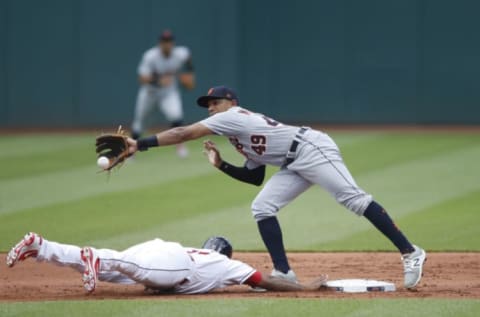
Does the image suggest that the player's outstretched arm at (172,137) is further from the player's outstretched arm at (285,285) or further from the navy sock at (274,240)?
the player's outstretched arm at (285,285)

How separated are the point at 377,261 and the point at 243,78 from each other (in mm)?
12504

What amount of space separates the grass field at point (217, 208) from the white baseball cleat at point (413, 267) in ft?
1.68

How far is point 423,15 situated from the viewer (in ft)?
69.1

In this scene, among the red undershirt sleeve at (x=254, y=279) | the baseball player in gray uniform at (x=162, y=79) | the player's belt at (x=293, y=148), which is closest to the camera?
the red undershirt sleeve at (x=254, y=279)

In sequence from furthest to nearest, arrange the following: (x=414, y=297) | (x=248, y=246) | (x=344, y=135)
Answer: (x=344, y=135) < (x=248, y=246) < (x=414, y=297)

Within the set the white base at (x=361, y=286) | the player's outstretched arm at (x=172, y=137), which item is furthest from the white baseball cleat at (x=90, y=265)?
the white base at (x=361, y=286)

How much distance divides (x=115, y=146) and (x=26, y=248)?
1015mm

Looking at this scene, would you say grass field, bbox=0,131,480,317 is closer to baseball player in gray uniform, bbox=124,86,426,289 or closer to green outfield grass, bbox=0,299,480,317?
green outfield grass, bbox=0,299,480,317

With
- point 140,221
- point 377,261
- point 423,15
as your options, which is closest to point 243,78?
point 423,15

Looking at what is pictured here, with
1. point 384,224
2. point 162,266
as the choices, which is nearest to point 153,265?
point 162,266

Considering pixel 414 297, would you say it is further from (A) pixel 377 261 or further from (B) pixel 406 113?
(B) pixel 406 113

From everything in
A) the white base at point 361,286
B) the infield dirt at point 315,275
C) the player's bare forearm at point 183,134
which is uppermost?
the player's bare forearm at point 183,134

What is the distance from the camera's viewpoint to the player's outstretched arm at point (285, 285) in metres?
7.93

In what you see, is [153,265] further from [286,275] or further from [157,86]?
[157,86]
